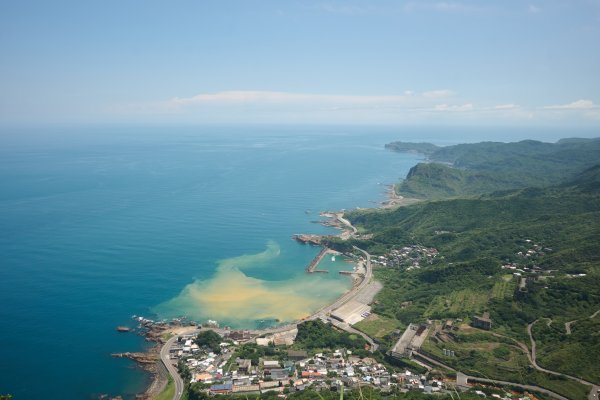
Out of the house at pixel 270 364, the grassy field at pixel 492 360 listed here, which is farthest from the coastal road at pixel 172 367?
the grassy field at pixel 492 360

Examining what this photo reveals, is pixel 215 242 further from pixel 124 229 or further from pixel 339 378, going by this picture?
pixel 339 378

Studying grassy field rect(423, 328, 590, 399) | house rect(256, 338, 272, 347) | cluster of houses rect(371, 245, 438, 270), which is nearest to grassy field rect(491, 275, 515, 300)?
grassy field rect(423, 328, 590, 399)

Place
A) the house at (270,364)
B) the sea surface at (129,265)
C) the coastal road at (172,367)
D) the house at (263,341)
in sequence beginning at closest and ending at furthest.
A: the coastal road at (172,367) → the house at (270,364) → the sea surface at (129,265) → the house at (263,341)

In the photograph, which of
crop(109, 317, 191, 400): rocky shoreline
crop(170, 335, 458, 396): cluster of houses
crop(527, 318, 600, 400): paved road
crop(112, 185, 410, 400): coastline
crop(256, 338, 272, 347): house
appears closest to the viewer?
crop(527, 318, 600, 400): paved road

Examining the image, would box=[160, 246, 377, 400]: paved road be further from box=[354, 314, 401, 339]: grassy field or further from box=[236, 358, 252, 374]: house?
box=[236, 358, 252, 374]: house

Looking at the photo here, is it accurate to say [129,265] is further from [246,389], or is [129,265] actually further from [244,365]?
[246,389]

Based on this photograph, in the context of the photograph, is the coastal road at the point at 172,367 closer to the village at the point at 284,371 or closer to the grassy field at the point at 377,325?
the village at the point at 284,371

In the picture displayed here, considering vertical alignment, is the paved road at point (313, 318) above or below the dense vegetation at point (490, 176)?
below
